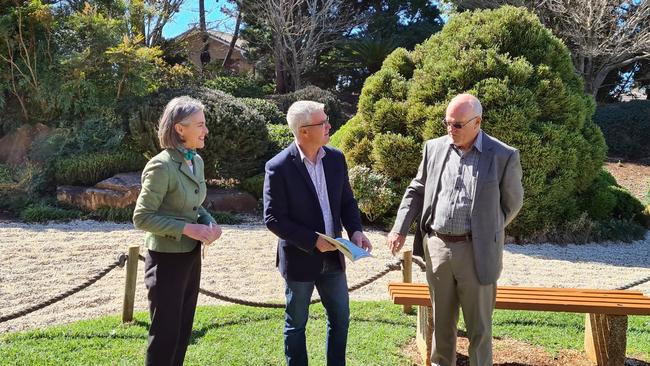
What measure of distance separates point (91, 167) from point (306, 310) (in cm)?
805

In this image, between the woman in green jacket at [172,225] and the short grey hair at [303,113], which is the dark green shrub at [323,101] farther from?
the woman in green jacket at [172,225]

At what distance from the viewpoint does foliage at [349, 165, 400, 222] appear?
29.6 feet

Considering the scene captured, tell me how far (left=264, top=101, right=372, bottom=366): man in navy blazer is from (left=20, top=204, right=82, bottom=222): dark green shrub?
715cm

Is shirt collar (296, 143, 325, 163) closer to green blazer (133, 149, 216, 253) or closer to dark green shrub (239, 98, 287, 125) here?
green blazer (133, 149, 216, 253)

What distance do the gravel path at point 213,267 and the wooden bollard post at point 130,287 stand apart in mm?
550

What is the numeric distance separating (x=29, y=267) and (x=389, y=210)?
4947 mm

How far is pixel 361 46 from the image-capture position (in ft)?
77.8

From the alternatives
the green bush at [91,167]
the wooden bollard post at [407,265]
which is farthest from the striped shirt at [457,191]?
the green bush at [91,167]

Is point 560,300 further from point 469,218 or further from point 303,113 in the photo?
point 303,113

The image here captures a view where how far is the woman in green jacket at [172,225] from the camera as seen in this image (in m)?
3.25

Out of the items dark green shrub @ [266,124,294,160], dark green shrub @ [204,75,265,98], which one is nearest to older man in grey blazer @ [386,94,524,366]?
dark green shrub @ [266,124,294,160]

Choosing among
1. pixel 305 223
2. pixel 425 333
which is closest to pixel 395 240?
pixel 305 223

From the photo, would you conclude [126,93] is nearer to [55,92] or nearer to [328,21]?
[55,92]

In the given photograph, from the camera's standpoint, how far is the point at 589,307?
4109 millimetres
